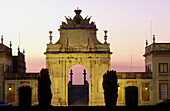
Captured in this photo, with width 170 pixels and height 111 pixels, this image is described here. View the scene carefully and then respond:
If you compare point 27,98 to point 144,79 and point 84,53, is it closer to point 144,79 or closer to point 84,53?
point 84,53

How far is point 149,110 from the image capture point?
41.9m

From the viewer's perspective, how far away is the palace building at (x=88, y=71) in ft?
169

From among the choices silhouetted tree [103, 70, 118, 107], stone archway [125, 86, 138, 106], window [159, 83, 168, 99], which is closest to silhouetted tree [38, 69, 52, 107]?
silhouetted tree [103, 70, 118, 107]

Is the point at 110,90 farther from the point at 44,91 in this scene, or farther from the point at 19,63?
the point at 19,63

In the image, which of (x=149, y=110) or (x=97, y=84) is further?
(x=97, y=84)

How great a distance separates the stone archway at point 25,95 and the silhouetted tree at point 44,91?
9172 millimetres

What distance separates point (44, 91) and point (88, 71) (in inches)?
427

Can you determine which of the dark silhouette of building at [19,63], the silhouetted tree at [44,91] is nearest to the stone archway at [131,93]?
the silhouetted tree at [44,91]

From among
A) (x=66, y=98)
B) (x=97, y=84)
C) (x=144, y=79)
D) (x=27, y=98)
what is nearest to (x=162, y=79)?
(x=144, y=79)

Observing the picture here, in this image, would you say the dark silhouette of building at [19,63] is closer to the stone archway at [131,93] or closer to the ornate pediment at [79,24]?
the ornate pediment at [79,24]

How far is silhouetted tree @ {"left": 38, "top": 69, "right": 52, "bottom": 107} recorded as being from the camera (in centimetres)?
4226

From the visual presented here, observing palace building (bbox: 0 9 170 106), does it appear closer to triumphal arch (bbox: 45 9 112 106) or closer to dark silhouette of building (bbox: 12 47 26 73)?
triumphal arch (bbox: 45 9 112 106)

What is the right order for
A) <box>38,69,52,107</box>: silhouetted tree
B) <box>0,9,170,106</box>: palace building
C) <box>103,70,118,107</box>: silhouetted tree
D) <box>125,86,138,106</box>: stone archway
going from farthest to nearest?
<box>125,86,138,106</box>: stone archway
<box>0,9,170,106</box>: palace building
<box>103,70,118,107</box>: silhouetted tree
<box>38,69,52,107</box>: silhouetted tree

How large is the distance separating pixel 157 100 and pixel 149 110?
997 centimetres
